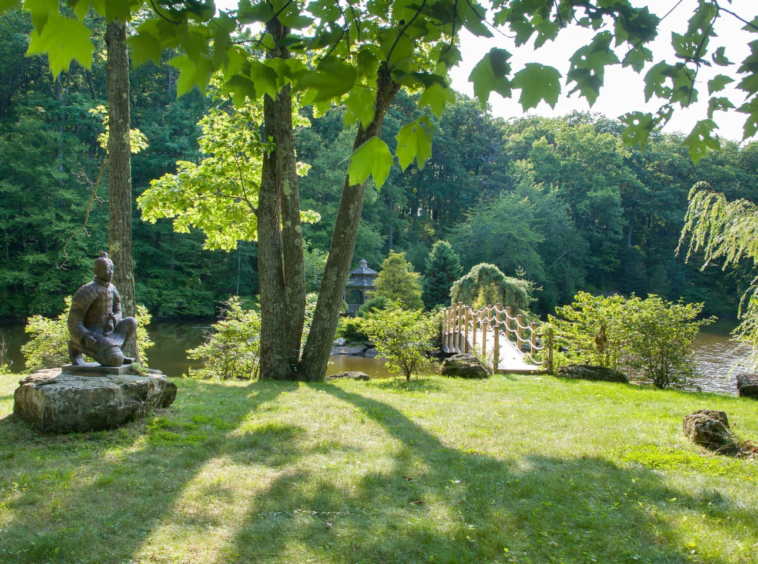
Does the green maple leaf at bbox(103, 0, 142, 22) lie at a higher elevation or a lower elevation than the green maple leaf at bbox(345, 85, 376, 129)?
higher

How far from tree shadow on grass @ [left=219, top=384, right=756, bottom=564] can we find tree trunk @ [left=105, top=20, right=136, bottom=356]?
215 inches

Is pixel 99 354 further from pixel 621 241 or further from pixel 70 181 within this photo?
pixel 621 241

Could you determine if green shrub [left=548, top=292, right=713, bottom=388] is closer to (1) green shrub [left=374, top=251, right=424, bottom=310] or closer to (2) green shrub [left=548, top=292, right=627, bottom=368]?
(2) green shrub [left=548, top=292, right=627, bottom=368]

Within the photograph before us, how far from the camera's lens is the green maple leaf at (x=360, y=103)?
1.72m

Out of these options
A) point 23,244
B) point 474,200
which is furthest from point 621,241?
point 23,244

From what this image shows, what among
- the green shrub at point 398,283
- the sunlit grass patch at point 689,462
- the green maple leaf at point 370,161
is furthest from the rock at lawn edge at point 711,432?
the green shrub at point 398,283

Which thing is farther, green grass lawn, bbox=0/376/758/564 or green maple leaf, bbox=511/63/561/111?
green grass lawn, bbox=0/376/758/564

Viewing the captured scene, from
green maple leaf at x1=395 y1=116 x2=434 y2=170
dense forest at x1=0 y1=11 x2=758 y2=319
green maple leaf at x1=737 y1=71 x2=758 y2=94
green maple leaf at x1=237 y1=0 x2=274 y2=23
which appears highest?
dense forest at x1=0 y1=11 x2=758 y2=319

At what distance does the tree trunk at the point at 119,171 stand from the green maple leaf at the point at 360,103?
278 inches

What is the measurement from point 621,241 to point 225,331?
123 feet

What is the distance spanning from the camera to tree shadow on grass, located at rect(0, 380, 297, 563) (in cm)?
259

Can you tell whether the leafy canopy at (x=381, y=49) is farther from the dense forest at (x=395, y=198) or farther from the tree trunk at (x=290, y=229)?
the dense forest at (x=395, y=198)

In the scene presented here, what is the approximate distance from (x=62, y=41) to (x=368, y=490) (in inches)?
117

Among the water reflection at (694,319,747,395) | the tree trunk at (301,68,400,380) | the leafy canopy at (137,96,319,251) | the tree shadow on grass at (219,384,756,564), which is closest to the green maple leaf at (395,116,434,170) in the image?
the tree shadow on grass at (219,384,756,564)
